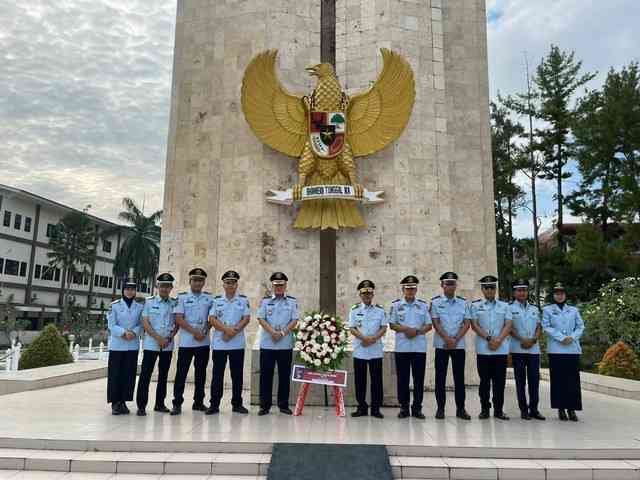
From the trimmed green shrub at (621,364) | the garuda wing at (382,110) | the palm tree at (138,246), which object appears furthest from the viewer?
the palm tree at (138,246)

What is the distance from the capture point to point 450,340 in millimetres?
6516

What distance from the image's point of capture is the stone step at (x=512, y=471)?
4523 millimetres

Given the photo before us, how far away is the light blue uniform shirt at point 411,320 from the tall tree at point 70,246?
34351 mm

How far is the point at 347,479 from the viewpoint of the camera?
420 centimetres

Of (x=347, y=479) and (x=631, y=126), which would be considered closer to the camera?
(x=347, y=479)

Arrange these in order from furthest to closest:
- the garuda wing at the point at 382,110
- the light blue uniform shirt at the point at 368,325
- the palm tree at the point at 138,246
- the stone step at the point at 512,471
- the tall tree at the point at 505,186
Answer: the palm tree at the point at 138,246, the tall tree at the point at 505,186, the garuda wing at the point at 382,110, the light blue uniform shirt at the point at 368,325, the stone step at the point at 512,471

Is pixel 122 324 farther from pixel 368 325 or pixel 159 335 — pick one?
pixel 368 325

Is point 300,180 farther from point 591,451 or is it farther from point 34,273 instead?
point 34,273

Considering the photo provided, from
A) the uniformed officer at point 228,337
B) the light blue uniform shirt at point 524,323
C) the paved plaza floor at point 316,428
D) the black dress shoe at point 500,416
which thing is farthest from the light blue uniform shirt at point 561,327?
the uniformed officer at point 228,337

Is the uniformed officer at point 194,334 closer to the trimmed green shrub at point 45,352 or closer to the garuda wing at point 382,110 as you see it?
the garuda wing at point 382,110

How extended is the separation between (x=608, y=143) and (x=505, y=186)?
6706 millimetres

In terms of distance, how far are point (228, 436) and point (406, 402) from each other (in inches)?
98.4

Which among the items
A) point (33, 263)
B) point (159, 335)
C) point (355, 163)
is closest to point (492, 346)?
point (159, 335)

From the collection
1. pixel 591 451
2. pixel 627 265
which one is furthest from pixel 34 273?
pixel 591 451
